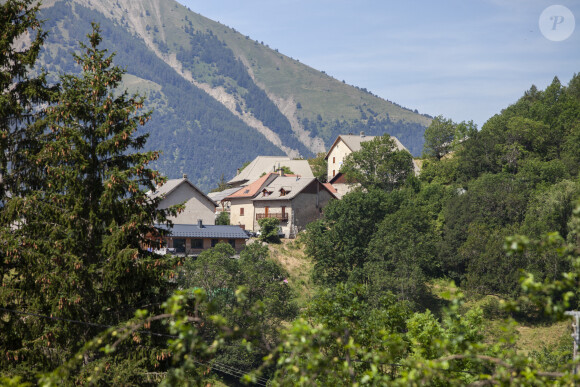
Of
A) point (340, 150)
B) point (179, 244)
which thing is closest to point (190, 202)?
point (179, 244)

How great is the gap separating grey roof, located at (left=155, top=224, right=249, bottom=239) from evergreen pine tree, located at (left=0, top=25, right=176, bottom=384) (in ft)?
168

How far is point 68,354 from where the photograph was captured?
18.9 metres

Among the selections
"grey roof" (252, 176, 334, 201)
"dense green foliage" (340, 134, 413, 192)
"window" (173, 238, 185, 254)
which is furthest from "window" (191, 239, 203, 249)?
"dense green foliage" (340, 134, 413, 192)

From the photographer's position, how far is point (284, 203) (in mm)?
84875

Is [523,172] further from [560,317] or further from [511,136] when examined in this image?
[560,317]

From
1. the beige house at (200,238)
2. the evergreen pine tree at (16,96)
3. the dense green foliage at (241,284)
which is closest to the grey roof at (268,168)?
the beige house at (200,238)

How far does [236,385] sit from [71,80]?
36888mm

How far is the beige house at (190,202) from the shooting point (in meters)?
75.6

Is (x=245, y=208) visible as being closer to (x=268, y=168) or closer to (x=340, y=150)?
(x=340, y=150)

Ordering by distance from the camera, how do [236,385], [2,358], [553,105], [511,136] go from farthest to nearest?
[553,105] → [511,136] → [236,385] → [2,358]

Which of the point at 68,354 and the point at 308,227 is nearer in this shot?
the point at 68,354

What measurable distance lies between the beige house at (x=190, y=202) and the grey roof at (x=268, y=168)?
126 feet

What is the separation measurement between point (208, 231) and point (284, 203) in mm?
14054

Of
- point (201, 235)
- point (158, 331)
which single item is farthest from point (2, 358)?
point (201, 235)
